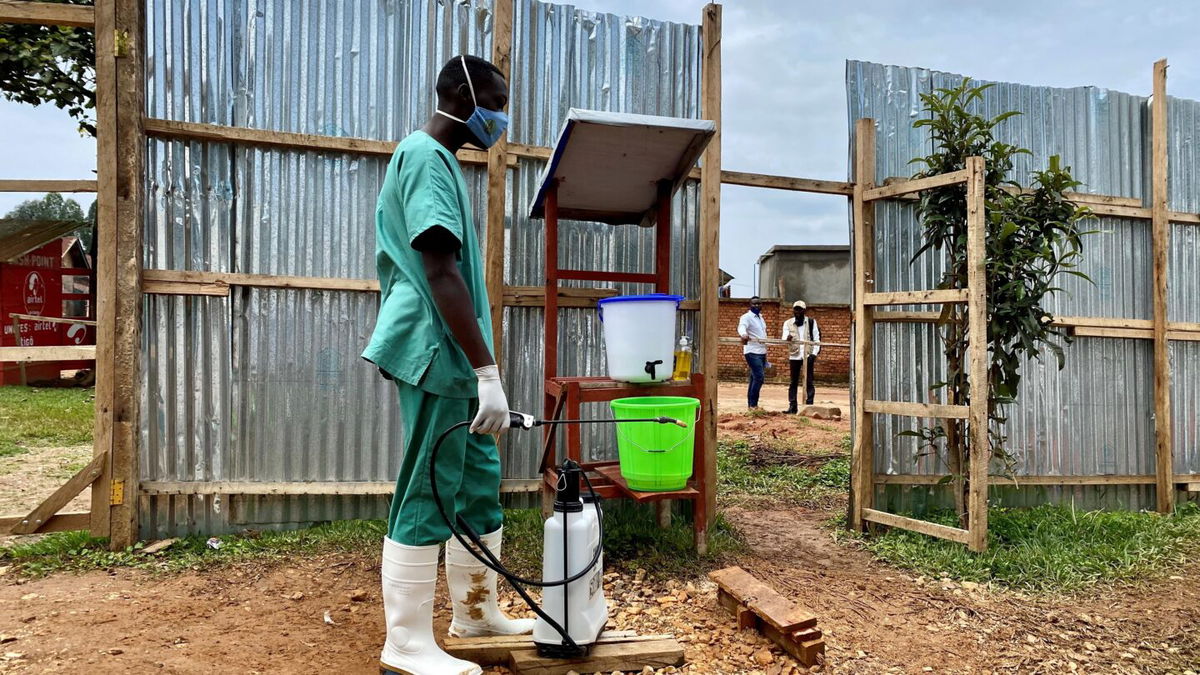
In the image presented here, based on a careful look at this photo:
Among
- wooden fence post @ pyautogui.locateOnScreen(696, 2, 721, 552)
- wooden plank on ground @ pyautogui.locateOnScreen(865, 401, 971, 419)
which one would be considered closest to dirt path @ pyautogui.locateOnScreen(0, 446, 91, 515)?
wooden fence post @ pyautogui.locateOnScreen(696, 2, 721, 552)

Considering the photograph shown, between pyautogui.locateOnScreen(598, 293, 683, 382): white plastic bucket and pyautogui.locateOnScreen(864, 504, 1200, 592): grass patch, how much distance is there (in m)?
1.77

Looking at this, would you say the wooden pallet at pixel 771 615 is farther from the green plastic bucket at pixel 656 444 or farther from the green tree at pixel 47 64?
the green tree at pixel 47 64

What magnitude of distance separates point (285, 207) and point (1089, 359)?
17.5 ft

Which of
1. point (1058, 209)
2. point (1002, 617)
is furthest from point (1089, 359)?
point (1002, 617)

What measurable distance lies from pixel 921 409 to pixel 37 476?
6.40m

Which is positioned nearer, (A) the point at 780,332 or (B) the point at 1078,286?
(B) the point at 1078,286

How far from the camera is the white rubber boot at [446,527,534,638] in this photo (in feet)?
8.48

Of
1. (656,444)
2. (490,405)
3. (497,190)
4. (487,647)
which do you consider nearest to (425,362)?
(490,405)

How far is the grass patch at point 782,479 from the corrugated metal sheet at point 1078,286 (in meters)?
1.09

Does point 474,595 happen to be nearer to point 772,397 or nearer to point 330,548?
point 330,548

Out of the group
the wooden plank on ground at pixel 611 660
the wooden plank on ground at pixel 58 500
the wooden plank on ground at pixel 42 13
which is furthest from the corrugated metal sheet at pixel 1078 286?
the wooden plank on ground at pixel 58 500

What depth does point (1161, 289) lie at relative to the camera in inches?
197

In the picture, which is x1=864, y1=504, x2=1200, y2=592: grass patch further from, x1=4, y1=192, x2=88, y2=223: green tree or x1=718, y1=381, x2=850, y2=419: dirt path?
x1=4, y1=192, x2=88, y2=223: green tree

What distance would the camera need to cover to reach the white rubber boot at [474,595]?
8.48ft
